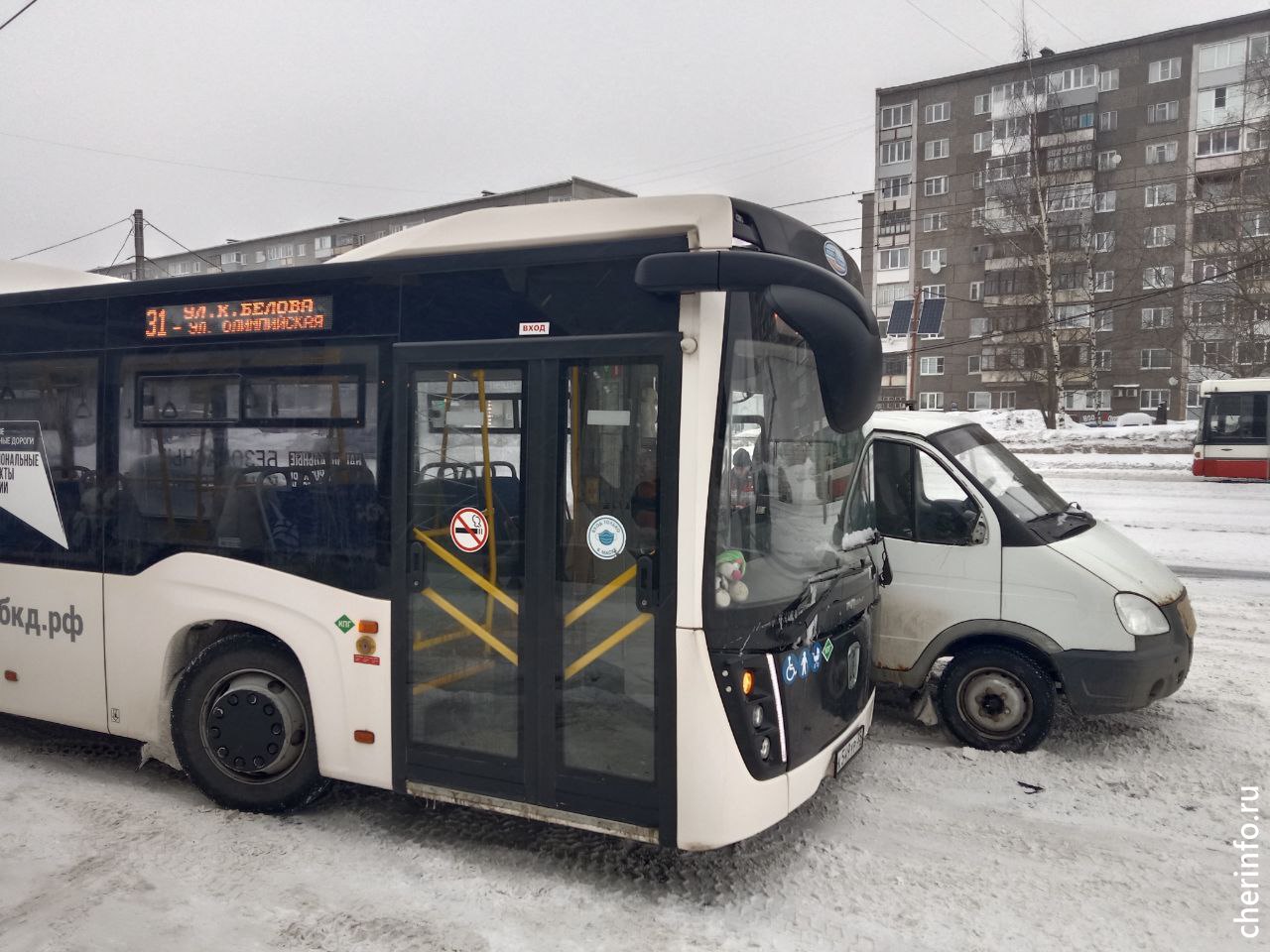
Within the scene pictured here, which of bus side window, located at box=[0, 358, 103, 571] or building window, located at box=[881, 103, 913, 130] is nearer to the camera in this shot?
bus side window, located at box=[0, 358, 103, 571]

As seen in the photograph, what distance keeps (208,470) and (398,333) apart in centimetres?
137

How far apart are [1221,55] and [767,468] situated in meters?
63.0

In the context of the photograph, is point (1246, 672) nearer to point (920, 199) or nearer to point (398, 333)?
point (398, 333)

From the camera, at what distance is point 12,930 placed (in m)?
3.95

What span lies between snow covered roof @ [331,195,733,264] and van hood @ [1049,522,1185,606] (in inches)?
123

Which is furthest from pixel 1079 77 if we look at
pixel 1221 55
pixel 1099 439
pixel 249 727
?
pixel 249 727

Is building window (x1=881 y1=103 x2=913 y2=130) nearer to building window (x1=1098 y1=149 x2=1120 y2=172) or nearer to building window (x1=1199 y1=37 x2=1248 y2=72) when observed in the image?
building window (x1=1098 y1=149 x2=1120 y2=172)

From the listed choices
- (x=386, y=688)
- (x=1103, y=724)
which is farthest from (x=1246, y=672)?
(x=386, y=688)

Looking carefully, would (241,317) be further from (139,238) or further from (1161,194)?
(1161,194)

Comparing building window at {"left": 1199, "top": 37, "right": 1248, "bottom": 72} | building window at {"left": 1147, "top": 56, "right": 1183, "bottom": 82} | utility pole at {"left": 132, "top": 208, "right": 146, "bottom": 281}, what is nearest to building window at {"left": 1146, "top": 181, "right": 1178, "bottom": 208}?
building window at {"left": 1147, "top": 56, "right": 1183, "bottom": 82}

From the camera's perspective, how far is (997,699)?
6.01m

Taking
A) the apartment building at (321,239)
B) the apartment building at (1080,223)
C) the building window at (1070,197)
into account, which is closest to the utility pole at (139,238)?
the apartment building at (321,239)

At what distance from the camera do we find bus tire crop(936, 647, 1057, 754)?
5855 mm

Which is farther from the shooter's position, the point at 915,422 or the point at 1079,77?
the point at 1079,77
